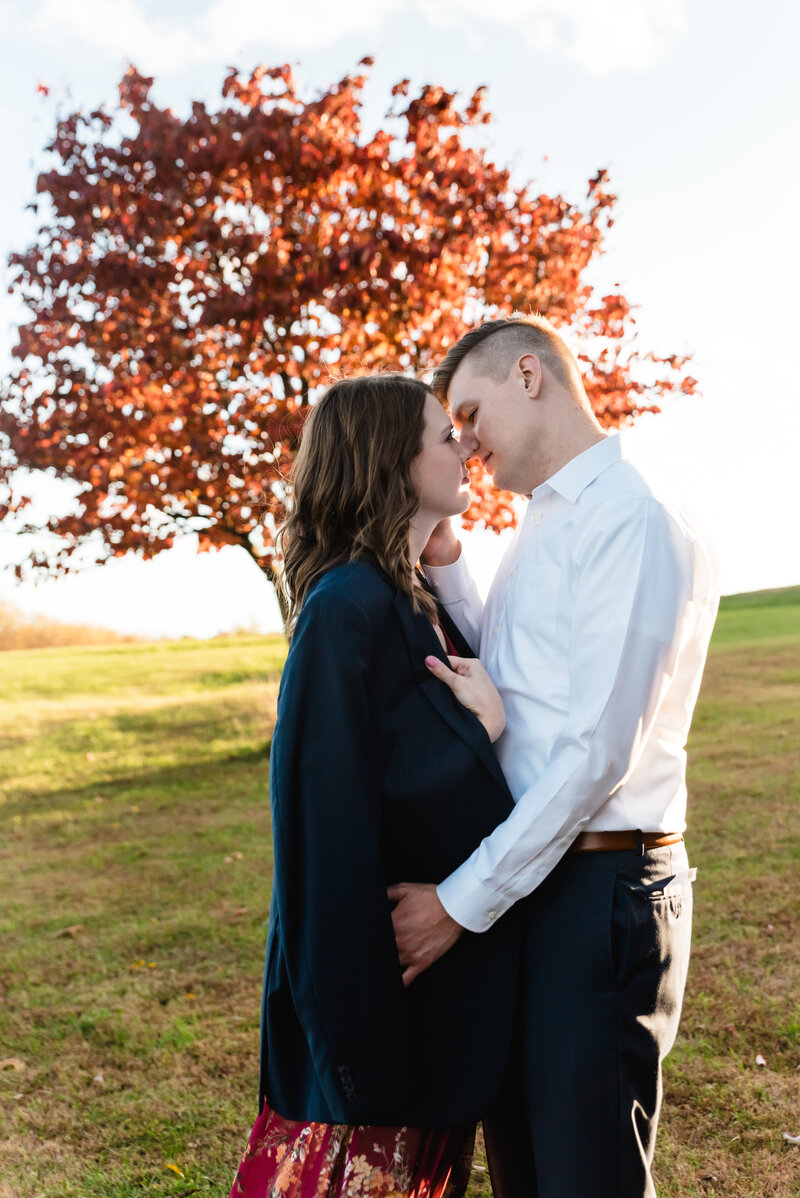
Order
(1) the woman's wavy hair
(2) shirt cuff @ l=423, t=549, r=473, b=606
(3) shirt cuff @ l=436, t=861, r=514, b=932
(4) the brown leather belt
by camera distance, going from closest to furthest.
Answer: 1. (3) shirt cuff @ l=436, t=861, r=514, b=932
2. (4) the brown leather belt
3. (1) the woman's wavy hair
4. (2) shirt cuff @ l=423, t=549, r=473, b=606

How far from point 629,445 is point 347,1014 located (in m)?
1.49

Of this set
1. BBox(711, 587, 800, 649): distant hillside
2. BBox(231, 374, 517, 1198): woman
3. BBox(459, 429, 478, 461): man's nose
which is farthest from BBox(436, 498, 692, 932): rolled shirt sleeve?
BBox(711, 587, 800, 649): distant hillside

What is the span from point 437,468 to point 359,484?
206 millimetres

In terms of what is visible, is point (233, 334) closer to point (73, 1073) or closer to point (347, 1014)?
point (73, 1073)

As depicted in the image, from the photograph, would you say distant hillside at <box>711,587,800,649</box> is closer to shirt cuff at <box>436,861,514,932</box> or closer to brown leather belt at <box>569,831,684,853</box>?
brown leather belt at <box>569,831,684,853</box>

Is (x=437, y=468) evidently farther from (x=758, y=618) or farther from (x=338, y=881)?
(x=758, y=618)

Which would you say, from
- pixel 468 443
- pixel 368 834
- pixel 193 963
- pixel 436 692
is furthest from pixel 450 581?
pixel 193 963

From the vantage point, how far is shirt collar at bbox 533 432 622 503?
7.68 ft

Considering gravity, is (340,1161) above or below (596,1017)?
below

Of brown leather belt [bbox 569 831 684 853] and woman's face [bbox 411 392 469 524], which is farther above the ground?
woman's face [bbox 411 392 469 524]

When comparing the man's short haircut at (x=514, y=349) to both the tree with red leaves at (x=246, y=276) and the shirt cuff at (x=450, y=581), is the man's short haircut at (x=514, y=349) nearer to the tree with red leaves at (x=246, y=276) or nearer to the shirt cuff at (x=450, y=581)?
the shirt cuff at (x=450, y=581)

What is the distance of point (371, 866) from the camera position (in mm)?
1929

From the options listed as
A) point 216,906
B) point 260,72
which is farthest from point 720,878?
point 260,72

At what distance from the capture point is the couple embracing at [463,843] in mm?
1948
